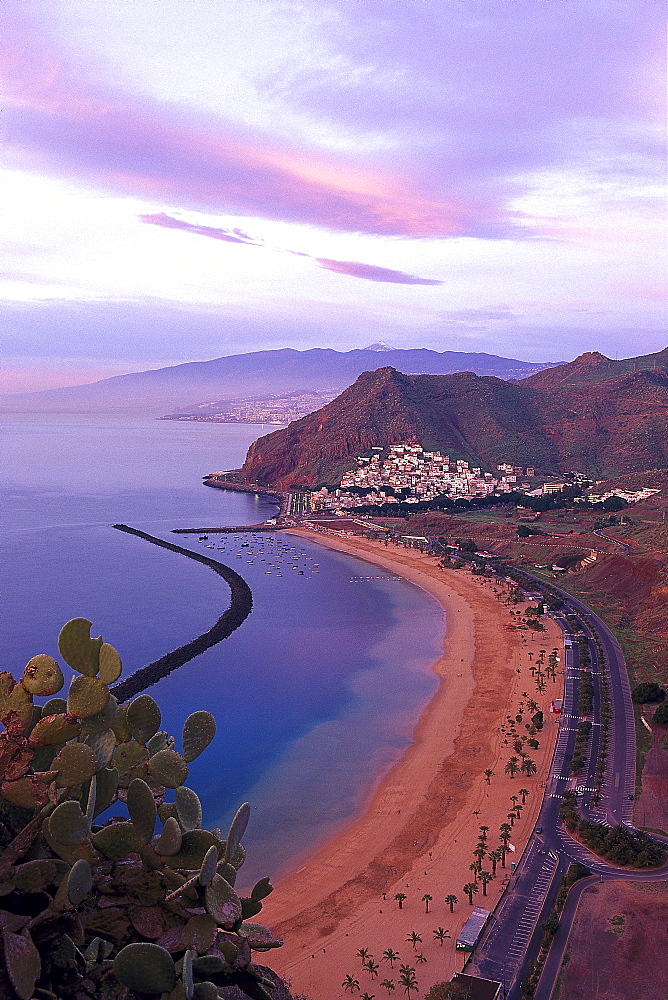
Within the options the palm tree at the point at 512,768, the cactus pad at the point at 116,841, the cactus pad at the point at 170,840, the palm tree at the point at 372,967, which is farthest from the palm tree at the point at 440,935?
the cactus pad at the point at 116,841

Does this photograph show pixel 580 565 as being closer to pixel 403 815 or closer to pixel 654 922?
pixel 403 815

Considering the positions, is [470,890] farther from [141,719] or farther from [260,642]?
[260,642]

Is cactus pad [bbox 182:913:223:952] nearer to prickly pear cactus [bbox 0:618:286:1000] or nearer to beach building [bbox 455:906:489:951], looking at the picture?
prickly pear cactus [bbox 0:618:286:1000]

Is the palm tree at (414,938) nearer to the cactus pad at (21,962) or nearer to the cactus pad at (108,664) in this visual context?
the cactus pad at (108,664)

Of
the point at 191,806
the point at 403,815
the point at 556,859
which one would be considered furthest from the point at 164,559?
the point at 191,806

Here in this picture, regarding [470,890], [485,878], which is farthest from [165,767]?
[485,878]

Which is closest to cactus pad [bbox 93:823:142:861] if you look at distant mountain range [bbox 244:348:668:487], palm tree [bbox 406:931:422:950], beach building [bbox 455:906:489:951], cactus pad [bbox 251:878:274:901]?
cactus pad [bbox 251:878:274:901]
